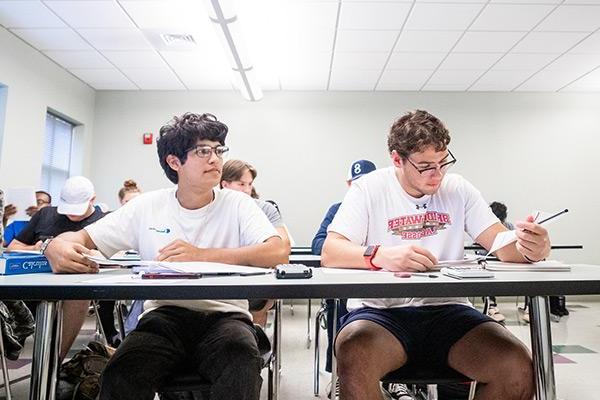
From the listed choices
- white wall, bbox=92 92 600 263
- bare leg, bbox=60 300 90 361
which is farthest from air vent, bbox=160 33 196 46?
bare leg, bbox=60 300 90 361

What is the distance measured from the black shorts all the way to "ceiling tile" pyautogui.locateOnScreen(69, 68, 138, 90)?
483cm

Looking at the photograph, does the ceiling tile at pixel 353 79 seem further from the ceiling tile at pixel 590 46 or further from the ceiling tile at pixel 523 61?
the ceiling tile at pixel 590 46

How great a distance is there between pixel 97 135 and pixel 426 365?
18.3 feet

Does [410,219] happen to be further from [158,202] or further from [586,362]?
[586,362]

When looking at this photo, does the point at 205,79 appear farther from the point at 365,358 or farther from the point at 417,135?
the point at 365,358

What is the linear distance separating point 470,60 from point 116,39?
367cm

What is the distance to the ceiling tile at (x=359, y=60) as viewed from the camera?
4445mm

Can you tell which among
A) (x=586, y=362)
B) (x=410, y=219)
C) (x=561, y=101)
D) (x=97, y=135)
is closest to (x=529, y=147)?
(x=561, y=101)

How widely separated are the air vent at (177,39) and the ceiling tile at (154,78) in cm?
77

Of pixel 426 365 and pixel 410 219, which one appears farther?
pixel 410 219

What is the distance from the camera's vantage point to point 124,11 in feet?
11.7

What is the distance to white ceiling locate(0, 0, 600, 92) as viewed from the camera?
3.52 meters

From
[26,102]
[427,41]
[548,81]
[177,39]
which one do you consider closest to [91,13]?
[177,39]

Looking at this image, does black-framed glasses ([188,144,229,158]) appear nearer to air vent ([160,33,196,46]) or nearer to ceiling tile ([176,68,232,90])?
air vent ([160,33,196,46])
